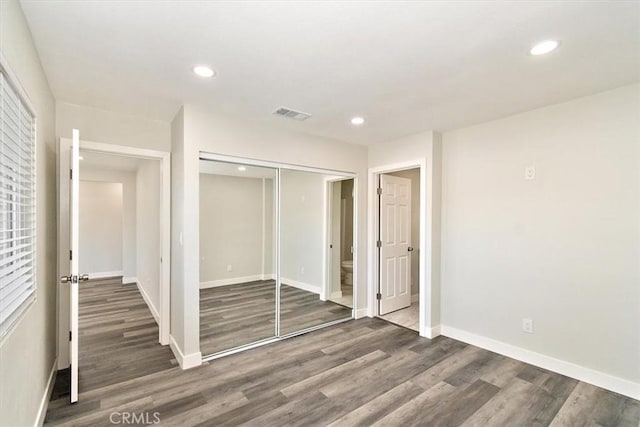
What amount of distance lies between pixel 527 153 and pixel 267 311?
3.51m

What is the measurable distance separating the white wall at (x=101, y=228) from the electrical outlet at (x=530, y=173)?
8.21m

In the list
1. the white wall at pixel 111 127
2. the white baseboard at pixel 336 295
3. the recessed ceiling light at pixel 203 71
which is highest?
the recessed ceiling light at pixel 203 71

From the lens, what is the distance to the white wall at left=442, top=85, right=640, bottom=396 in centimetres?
243

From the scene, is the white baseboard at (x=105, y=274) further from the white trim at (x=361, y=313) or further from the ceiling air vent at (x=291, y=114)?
the ceiling air vent at (x=291, y=114)

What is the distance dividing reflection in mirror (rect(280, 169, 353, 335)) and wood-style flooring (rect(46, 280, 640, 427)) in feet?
2.24

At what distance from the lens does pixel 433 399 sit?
2.35 metres

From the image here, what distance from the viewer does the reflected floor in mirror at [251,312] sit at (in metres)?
3.48

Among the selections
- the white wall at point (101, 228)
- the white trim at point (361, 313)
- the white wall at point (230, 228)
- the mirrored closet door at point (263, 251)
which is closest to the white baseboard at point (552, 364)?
the white trim at point (361, 313)

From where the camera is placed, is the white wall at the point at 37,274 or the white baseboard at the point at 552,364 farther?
the white baseboard at the point at 552,364

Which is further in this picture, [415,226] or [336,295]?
[415,226]

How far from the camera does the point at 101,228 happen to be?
23.6ft

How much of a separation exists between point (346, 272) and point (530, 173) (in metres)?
2.69

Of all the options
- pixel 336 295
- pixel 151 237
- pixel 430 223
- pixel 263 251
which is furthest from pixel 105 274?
pixel 430 223

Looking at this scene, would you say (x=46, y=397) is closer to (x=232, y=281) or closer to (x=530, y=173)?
(x=232, y=281)
